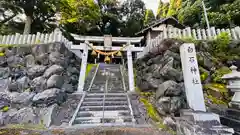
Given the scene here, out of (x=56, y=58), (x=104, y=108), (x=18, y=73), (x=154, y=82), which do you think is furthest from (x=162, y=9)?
(x=18, y=73)

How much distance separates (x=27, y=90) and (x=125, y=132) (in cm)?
484

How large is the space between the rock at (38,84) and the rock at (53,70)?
10.5 inches

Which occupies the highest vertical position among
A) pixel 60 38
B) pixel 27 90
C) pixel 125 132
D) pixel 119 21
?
pixel 119 21

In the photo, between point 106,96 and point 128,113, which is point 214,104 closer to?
point 128,113

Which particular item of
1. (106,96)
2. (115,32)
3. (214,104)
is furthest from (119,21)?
(214,104)

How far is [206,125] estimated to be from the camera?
10.8 ft

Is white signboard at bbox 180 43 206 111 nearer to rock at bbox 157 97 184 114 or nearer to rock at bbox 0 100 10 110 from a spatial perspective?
rock at bbox 157 97 184 114

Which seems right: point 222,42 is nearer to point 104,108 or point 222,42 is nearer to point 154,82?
point 154,82

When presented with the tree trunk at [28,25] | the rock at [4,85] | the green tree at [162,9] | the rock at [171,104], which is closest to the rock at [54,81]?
the rock at [4,85]

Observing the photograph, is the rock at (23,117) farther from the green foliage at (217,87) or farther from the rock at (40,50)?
the green foliage at (217,87)

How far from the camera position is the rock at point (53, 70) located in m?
6.06

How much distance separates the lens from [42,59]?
6629 mm

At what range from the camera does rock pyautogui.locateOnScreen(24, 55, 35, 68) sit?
669 cm

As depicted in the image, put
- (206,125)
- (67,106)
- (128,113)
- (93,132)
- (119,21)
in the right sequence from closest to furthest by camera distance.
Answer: (206,125) < (93,132) < (128,113) < (67,106) < (119,21)
